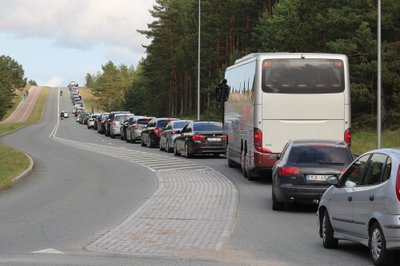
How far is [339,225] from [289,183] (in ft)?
16.2

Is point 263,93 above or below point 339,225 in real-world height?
above

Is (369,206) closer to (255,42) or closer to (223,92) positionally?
(223,92)

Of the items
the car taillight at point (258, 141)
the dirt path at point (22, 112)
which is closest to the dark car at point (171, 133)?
the car taillight at point (258, 141)

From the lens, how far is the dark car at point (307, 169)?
597 inches

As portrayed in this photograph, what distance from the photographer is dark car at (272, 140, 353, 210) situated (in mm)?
15172

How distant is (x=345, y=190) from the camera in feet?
33.3

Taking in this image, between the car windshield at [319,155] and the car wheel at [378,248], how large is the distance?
6.37m

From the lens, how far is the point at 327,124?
21.1 metres

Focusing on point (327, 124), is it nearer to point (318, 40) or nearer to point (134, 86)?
point (318, 40)

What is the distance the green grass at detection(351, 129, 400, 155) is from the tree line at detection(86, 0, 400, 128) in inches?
110

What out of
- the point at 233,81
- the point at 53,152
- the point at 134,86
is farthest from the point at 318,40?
the point at 134,86

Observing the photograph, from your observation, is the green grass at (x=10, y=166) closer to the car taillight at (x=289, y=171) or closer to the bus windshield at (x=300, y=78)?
the bus windshield at (x=300, y=78)

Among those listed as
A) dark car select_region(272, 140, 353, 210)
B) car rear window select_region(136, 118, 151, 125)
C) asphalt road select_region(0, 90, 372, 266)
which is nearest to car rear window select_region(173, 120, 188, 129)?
car rear window select_region(136, 118, 151, 125)

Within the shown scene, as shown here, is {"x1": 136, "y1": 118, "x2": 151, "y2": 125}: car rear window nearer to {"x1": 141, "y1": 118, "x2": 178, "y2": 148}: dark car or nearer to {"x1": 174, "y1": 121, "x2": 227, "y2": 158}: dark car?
{"x1": 141, "y1": 118, "x2": 178, "y2": 148}: dark car
